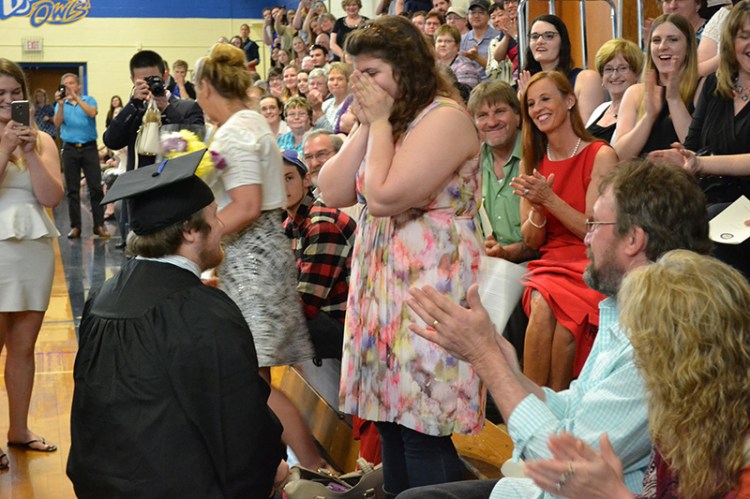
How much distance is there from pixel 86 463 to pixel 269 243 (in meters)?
1.17

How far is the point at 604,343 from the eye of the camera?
6.92 feet

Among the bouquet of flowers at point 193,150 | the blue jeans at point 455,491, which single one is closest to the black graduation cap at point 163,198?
the bouquet of flowers at point 193,150

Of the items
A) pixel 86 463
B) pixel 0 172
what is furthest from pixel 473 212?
pixel 0 172

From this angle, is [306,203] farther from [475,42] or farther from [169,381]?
[475,42]

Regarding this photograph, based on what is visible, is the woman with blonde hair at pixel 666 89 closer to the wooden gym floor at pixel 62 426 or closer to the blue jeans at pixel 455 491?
the wooden gym floor at pixel 62 426

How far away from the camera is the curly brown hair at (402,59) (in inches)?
105

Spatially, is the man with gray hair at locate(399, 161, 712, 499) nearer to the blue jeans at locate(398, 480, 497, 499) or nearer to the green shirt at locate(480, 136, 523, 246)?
the blue jeans at locate(398, 480, 497, 499)

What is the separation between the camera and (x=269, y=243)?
135 inches

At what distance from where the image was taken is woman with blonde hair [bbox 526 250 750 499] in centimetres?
154

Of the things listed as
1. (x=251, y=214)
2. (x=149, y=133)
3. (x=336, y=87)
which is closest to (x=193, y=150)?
(x=251, y=214)

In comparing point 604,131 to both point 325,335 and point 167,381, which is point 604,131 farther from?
point 167,381

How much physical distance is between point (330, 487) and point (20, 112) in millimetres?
2052

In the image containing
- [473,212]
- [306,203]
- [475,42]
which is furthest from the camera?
[475,42]

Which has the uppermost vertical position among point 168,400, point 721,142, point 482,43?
point 482,43
